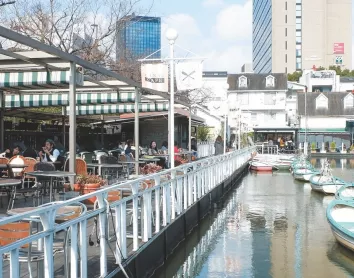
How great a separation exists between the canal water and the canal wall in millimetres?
177

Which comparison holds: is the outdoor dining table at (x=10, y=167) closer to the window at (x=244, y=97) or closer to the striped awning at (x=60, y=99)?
the striped awning at (x=60, y=99)

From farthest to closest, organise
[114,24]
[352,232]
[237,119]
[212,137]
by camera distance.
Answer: [212,137] < [237,119] < [114,24] < [352,232]

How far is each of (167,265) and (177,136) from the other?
63.4ft

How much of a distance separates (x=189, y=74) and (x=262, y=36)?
386ft

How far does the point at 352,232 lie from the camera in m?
10.1

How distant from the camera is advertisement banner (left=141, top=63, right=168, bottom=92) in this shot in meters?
12.3

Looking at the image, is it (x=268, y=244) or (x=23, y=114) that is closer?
(x=268, y=244)

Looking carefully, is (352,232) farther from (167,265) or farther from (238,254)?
(167,265)

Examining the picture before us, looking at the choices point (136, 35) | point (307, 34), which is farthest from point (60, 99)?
point (307, 34)

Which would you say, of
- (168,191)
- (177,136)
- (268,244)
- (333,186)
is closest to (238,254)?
(268,244)

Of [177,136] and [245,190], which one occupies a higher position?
[177,136]

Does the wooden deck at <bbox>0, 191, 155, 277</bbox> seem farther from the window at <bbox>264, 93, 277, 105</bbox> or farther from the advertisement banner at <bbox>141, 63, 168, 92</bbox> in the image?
the window at <bbox>264, 93, 277, 105</bbox>

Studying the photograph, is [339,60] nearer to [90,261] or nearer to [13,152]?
[13,152]

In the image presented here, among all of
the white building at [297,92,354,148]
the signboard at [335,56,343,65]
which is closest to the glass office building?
the signboard at [335,56,343,65]
